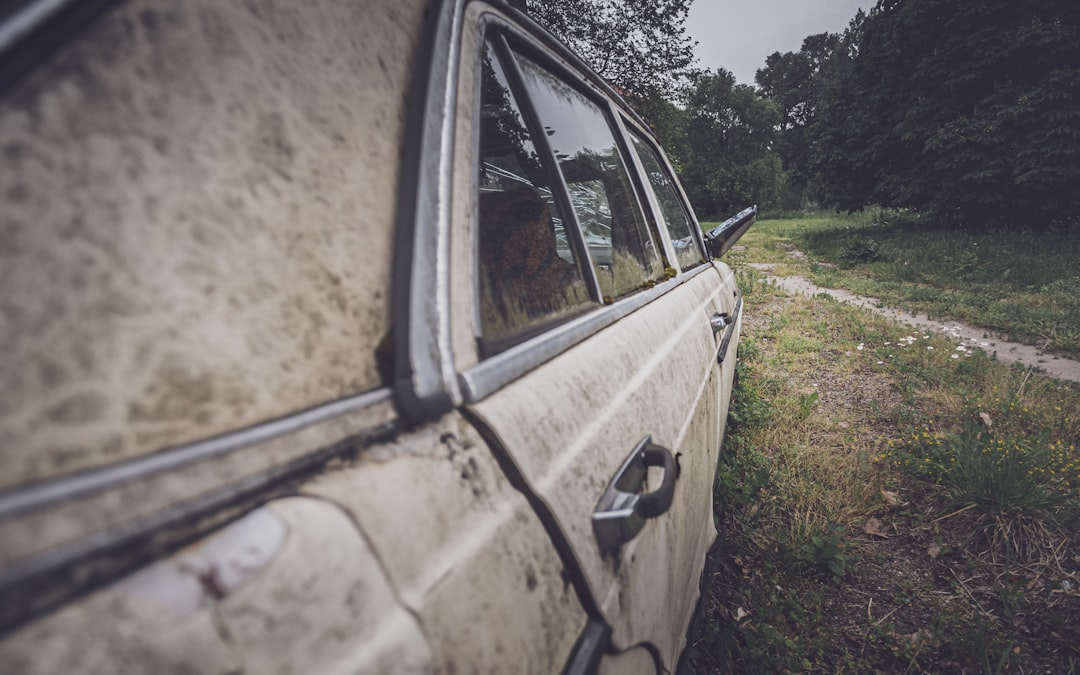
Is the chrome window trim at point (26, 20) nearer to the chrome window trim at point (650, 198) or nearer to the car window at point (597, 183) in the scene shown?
the car window at point (597, 183)

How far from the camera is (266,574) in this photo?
1.31 feet

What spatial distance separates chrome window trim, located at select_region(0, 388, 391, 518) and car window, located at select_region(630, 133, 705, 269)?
1.93m

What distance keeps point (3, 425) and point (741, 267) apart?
1140cm

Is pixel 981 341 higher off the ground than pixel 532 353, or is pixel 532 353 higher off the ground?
pixel 532 353

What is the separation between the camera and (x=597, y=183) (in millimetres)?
1702

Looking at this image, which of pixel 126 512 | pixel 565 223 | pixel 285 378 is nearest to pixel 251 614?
pixel 126 512

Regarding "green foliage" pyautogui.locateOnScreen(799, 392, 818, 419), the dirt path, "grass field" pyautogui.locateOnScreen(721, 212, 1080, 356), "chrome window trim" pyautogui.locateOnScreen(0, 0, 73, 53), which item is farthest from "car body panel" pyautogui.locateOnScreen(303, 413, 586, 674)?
"grass field" pyautogui.locateOnScreen(721, 212, 1080, 356)

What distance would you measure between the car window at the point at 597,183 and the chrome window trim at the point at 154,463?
976mm

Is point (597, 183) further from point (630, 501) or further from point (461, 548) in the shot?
point (461, 548)

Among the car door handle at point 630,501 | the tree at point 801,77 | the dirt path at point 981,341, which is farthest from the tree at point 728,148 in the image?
the car door handle at point 630,501

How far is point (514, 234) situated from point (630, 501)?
627 millimetres

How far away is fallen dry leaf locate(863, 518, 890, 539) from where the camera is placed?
7.75 ft

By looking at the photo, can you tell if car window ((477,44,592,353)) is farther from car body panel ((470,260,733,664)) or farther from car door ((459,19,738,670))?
car body panel ((470,260,733,664))

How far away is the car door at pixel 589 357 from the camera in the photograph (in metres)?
0.73
